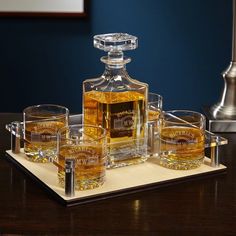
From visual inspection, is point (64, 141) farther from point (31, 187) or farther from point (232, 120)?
point (232, 120)

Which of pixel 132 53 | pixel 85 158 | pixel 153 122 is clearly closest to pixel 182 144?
pixel 153 122

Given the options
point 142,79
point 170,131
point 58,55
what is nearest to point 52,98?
point 58,55

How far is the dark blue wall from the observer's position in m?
2.90

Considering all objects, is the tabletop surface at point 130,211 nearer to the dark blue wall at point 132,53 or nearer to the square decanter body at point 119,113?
the square decanter body at point 119,113

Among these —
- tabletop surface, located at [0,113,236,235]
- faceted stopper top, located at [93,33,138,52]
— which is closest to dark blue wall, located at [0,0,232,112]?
faceted stopper top, located at [93,33,138,52]

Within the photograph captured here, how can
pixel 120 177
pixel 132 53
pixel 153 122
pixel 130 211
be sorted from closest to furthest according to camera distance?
1. pixel 130 211
2. pixel 120 177
3. pixel 153 122
4. pixel 132 53

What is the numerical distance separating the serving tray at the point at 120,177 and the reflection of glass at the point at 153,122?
24mm

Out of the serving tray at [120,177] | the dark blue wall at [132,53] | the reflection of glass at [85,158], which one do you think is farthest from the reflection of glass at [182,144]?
the dark blue wall at [132,53]

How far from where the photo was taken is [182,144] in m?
1.39

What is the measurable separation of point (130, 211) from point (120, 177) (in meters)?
0.15

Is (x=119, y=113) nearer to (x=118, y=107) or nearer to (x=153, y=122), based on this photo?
(x=118, y=107)

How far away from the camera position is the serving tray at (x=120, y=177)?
1.26 meters

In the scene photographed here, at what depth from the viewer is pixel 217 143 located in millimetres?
1430

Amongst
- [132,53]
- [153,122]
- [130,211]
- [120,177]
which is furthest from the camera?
[132,53]
